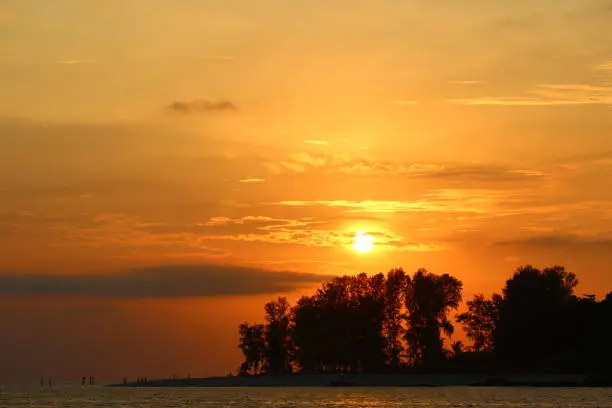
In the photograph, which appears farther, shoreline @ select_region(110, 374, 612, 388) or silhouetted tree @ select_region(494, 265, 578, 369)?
silhouetted tree @ select_region(494, 265, 578, 369)

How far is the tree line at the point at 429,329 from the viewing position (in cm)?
17325

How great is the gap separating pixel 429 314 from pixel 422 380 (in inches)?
510

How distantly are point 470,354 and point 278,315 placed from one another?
3852 centimetres

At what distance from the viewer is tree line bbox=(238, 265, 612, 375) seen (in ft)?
568

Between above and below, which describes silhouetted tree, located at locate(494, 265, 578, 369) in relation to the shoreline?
above

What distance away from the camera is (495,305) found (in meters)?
191

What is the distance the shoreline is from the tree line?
2838 millimetres

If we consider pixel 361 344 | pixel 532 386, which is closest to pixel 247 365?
pixel 361 344

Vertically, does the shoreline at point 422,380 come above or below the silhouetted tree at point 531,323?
below

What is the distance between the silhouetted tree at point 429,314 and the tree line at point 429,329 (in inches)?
7.3

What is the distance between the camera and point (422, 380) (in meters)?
176

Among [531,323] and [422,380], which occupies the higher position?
[531,323]

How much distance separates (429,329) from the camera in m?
184

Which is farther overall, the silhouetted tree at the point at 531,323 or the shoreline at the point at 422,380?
the silhouetted tree at the point at 531,323
